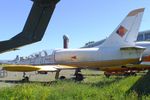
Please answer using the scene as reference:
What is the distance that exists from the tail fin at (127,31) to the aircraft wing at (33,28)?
15518 mm

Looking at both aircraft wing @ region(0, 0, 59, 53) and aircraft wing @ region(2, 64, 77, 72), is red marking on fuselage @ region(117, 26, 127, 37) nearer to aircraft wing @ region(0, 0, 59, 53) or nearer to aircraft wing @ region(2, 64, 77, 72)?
aircraft wing @ region(2, 64, 77, 72)

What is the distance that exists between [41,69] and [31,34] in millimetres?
14253

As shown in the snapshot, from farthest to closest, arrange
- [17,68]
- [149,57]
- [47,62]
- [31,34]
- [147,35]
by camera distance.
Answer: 1. [147,35]
2. [47,62]
3. [149,57]
4. [17,68]
5. [31,34]

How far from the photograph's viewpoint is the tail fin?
2628 cm

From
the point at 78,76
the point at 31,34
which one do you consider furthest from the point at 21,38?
the point at 78,76

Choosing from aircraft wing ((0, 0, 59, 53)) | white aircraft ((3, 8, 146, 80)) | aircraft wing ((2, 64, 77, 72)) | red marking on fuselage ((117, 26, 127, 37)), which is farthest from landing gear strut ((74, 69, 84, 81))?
aircraft wing ((0, 0, 59, 53))

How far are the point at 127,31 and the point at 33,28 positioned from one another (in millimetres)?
16296

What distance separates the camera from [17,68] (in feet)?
78.3

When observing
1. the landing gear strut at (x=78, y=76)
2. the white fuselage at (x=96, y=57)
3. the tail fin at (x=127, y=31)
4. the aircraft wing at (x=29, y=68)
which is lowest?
the landing gear strut at (x=78, y=76)

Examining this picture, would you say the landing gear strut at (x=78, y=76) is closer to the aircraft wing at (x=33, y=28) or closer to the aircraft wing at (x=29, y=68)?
the aircraft wing at (x=29, y=68)

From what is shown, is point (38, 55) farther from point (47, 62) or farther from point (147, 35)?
point (147, 35)

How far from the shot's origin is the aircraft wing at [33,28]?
10953mm

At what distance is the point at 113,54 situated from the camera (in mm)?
25500

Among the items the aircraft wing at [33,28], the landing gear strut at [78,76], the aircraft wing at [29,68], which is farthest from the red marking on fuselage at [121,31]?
the aircraft wing at [33,28]
